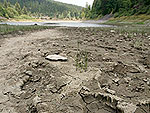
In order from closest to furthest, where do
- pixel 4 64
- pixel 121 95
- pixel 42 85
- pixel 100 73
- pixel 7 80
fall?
1. pixel 121 95
2. pixel 42 85
3. pixel 7 80
4. pixel 100 73
5. pixel 4 64

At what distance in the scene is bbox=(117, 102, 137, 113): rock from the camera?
1592mm

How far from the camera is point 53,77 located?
2564mm

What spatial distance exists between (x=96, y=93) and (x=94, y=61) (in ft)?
5.32

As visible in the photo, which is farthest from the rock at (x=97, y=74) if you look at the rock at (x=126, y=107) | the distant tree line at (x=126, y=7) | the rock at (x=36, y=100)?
the distant tree line at (x=126, y=7)

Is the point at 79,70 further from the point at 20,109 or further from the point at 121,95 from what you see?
the point at 20,109

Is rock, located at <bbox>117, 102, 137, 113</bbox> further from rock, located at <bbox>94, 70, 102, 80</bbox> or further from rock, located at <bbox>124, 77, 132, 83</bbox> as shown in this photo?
rock, located at <bbox>94, 70, 102, 80</bbox>

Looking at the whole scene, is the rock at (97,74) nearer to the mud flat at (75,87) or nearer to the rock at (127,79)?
the mud flat at (75,87)

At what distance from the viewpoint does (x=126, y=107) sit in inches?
64.6

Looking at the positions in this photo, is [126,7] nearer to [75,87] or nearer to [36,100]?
[75,87]

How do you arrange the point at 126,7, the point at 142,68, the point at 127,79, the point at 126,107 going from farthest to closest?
the point at 126,7 → the point at 142,68 → the point at 127,79 → the point at 126,107

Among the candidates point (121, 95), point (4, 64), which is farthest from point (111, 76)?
point (4, 64)

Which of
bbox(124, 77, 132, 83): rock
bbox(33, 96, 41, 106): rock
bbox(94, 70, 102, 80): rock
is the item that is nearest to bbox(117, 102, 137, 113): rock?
bbox(124, 77, 132, 83): rock

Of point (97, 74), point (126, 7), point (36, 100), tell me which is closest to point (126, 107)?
point (97, 74)

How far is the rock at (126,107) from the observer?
159cm
